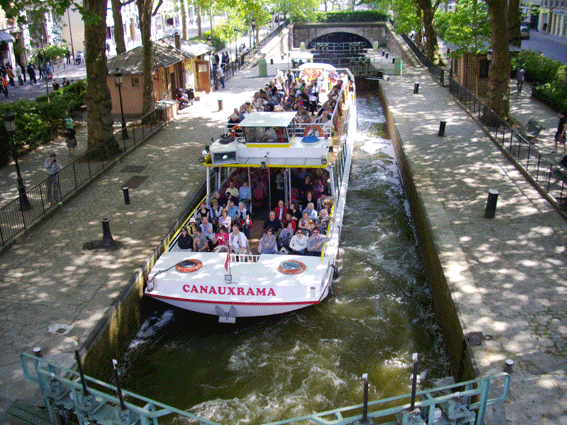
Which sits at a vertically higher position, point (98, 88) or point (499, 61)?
point (499, 61)

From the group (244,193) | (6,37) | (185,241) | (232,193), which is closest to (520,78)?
(244,193)

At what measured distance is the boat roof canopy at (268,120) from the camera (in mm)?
14305

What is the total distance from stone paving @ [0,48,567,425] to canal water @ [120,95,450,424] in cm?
138

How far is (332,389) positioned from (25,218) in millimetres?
9864

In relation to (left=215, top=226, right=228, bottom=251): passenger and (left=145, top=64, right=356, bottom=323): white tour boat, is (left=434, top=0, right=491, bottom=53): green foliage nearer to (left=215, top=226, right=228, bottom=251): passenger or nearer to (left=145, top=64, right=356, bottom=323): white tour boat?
(left=145, top=64, right=356, bottom=323): white tour boat

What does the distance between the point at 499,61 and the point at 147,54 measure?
15316 millimetres

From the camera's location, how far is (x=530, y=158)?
18.6m

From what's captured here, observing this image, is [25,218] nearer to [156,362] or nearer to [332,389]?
[156,362]

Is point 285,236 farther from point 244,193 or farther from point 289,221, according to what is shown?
point 244,193

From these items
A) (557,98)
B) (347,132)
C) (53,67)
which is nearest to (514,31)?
(557,98)

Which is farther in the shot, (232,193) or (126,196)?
(126,196)

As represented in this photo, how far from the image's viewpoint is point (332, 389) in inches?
404

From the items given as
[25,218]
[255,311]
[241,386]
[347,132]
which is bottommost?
[241,386]

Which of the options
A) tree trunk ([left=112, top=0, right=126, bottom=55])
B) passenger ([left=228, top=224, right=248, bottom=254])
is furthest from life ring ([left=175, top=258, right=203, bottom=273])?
tree trunk ([left=112, top=0, right=126, bottom=55])
